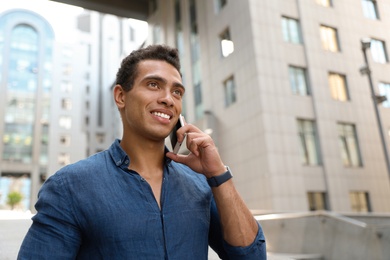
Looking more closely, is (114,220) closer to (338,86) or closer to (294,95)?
(294,95)

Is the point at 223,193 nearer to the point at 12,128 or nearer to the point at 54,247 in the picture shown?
the point at 54,247

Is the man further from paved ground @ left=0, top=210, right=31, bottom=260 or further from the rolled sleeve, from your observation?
paved ground @ left=0, top=210, right=31, bottom=260

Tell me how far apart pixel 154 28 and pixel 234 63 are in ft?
47.3

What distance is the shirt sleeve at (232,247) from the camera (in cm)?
174

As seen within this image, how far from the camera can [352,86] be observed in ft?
69.0

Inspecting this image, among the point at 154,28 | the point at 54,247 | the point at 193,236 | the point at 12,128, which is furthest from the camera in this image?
the point at 12,128

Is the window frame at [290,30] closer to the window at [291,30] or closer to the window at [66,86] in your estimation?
the window at [291,30]

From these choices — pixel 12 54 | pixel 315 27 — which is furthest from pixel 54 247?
pixel 12 54

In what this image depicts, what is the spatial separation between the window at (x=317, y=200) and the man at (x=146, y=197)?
1718 cm

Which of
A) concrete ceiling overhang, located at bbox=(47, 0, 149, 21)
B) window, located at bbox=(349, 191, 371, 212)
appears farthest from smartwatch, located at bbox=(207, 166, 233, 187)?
concrete ceiling overhang, located at bbox=(47, 0, 149, 21)

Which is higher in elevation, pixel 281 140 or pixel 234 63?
pixel 234 63

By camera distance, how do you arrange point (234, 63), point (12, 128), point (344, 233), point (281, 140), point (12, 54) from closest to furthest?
1. point (344, 233)
2. point (281, 140)
3. point (234, 63)
4. point (12, 128)
5. point (12, 54)

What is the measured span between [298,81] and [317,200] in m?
6.69

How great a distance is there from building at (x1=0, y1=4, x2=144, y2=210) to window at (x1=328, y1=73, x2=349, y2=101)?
3867 cm
